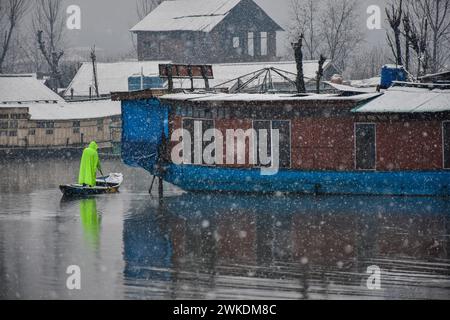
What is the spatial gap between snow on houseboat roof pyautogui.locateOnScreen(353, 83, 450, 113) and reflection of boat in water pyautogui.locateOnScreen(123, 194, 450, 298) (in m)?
2.25

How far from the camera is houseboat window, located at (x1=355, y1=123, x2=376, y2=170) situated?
2500cm

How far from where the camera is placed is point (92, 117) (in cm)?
4272

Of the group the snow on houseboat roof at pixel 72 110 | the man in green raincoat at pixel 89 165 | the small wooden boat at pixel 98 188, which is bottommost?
the small wooden boat at pixel 98 188

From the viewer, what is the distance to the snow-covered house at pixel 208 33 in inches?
2552

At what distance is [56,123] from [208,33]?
24.8 m

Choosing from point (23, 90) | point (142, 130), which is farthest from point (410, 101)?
point (23, 90)

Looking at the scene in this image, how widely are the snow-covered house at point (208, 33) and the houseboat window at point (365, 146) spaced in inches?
1563

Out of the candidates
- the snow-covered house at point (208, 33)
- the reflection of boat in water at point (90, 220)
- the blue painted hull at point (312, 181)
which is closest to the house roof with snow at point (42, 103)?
the blue painted hull at point (312, 181)

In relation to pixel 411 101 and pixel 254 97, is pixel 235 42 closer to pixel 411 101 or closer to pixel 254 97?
pixel 254 97

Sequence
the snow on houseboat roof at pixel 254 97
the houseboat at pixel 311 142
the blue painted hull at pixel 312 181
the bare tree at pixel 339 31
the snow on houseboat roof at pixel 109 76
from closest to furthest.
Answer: the blue painted hull at pixel 312 181, the houseboat at pixel 311 142, the snow on houseboat roof at pixel 254 97, the snow on houseboat roof at pixel 109 76, the bare tree at pixel 339 31

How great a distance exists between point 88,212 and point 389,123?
801 centimetres

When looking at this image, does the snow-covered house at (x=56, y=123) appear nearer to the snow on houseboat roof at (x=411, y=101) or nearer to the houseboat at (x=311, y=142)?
the houseboat at (x=311, y=142)

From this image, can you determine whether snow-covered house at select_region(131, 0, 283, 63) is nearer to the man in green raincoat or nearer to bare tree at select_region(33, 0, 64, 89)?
bare tree at select_region(33, 0, 64, 89)
